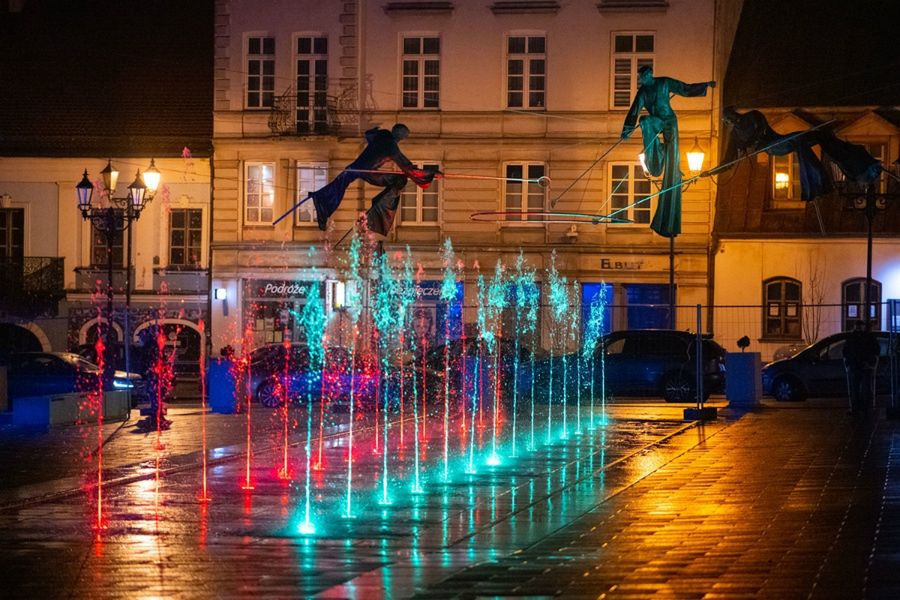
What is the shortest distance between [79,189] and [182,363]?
1868 centimetres

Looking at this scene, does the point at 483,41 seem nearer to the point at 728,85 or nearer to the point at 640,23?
the point at 640,23

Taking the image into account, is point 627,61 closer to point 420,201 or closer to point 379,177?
point 420,201

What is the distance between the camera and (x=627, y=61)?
4481cm

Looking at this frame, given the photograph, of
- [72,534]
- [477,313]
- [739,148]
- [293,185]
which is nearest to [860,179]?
[739,148]

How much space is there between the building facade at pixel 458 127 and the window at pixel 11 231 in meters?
7.00

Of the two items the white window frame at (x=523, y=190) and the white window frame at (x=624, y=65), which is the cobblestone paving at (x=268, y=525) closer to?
the white window frame at (x=523, y=190)

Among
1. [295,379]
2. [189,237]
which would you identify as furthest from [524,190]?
[295,379]

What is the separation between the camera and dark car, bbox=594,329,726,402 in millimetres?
33156

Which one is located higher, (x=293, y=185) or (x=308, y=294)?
(x=293, y=185)

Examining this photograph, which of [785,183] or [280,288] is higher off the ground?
[785,183]

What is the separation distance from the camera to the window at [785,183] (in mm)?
43656

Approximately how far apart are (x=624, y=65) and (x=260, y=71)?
35.8 ft

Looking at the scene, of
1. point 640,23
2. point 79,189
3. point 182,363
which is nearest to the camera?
point 79,189

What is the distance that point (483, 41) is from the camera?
45562 mm
